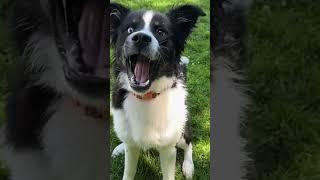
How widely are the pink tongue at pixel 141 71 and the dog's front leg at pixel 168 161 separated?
34 centimetres

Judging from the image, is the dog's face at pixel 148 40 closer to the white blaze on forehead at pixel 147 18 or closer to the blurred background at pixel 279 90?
the white blaze on forehead at pixel 147 18

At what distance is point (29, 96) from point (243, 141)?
1.03 meters

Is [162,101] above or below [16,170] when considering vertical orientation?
above

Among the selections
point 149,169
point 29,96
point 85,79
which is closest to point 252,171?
point 149,169

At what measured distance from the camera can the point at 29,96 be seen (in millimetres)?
3014

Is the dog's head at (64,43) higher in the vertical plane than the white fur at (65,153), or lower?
higher

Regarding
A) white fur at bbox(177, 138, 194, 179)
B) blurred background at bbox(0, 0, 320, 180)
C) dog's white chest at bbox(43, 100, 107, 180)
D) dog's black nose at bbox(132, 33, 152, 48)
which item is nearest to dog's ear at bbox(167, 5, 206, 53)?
dog's black nose at bbox(132, 33, 152, 48)

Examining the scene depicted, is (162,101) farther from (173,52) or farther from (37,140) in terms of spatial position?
(37,140)

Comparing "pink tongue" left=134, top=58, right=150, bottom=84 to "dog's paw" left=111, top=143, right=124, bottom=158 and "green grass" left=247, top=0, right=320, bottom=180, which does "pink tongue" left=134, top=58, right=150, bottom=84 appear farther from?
"green grass" left=247, top=0, right=320, bottom=180

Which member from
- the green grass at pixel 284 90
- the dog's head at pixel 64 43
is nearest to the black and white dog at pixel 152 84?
the dog's head at pixel 64 43

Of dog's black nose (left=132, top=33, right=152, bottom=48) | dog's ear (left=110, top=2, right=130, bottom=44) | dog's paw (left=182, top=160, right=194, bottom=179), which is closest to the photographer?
dog's black nose (left=132, top=33, right=152, bottom=48)

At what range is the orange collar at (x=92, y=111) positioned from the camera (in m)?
2.98

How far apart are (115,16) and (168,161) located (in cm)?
71

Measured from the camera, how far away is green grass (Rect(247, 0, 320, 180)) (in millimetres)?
2963
